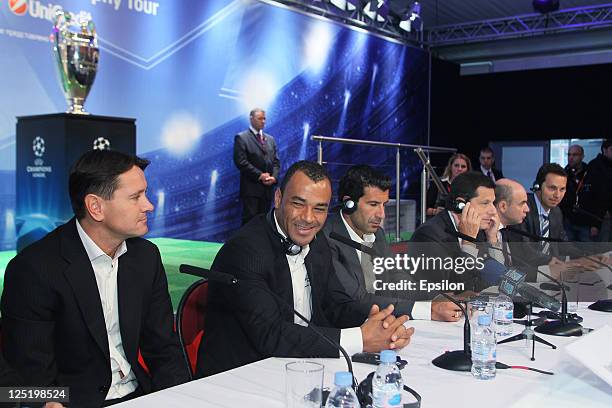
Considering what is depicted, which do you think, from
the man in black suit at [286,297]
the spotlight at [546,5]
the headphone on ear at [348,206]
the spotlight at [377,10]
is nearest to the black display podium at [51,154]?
the headphone on ear at [348,206]

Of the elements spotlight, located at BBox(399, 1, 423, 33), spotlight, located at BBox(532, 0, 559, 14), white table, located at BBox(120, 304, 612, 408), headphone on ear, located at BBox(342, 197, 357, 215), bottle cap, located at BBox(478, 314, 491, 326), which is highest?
spotlight, located at BBox(399, 1, 423, 33)

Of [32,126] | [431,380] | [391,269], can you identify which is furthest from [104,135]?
[431,380]

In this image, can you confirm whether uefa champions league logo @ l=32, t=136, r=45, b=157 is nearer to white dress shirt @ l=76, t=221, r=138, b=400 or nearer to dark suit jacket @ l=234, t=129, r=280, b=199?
white dress shirt @ l=76, t=221, r=138, b=400

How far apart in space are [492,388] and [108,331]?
42.3 inches

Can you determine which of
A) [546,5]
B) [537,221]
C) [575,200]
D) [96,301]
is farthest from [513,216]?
[546,5]

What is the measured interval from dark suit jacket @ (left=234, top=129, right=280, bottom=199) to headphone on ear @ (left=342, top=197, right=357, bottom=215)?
3.70 meters

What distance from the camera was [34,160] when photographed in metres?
3.39

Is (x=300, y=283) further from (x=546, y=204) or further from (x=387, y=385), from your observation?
(x=546, y=204)

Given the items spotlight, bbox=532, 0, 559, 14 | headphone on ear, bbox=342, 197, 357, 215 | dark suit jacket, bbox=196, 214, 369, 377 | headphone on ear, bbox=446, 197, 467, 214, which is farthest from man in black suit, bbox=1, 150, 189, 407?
spotlight, bbox=532, 0, 559, 14

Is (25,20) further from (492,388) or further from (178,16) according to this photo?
(492,388)

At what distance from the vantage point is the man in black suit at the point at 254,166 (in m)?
6.75

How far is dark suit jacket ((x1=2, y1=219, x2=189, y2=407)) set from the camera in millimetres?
1667

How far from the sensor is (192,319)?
2041mm

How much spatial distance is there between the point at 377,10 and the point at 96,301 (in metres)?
8.53
